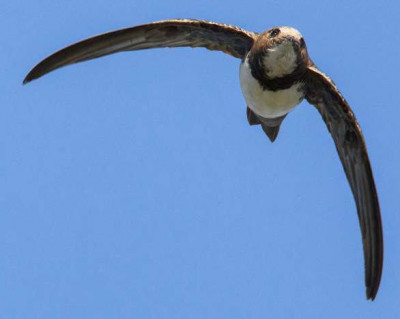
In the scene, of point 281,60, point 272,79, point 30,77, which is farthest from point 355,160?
point 30,77

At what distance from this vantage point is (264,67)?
2127 cm

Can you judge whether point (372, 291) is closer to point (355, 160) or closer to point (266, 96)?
point (355, 160)

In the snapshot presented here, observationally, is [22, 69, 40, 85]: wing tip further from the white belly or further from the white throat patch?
the white throat patch

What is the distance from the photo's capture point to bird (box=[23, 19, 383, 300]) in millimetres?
21188

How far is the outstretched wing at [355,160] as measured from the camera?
842 inches

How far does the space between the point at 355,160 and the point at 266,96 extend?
1.35 metres

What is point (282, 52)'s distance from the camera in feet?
69.1

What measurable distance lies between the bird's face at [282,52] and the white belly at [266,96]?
283 mm

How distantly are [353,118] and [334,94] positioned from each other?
369 mm

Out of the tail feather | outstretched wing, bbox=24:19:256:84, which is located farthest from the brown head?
the tail feather

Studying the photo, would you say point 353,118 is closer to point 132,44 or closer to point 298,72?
point 298,72

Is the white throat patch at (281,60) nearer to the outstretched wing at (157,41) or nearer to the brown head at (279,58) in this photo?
the brown head at (279,58)

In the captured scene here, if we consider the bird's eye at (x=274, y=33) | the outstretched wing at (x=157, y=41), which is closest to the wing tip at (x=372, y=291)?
the bird's eye at (x=274, y=33)

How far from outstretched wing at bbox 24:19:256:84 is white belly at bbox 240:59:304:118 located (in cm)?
42
